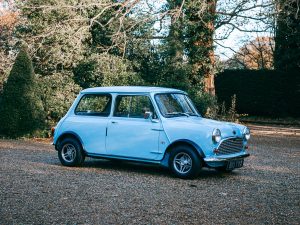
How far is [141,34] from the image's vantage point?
19438mm

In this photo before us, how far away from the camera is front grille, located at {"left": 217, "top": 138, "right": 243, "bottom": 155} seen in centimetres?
851

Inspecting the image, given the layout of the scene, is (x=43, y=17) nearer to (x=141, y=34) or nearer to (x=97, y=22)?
(x=97, y=22)

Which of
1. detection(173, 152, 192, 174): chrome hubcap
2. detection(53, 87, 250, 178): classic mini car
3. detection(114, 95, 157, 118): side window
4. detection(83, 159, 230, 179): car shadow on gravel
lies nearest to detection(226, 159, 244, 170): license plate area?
detection(53, 87, 250, 178): classic mini car

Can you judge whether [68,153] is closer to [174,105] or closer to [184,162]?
[174,105]

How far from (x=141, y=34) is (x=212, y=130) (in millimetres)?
11767

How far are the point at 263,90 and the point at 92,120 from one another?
67.9ft

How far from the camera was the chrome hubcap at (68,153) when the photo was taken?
392 inches

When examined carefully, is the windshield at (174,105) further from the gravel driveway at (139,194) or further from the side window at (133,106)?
the gravel driveway at (139,194)

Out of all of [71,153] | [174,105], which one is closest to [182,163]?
[174,105]

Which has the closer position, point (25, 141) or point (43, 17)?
point (25, 141)

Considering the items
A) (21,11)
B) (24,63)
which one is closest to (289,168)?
(24,63)

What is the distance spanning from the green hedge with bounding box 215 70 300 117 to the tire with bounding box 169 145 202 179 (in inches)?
792

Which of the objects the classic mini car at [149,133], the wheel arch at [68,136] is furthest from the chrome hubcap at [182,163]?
the wheel arch at [68,136]

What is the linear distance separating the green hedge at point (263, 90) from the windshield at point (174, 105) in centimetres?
1894
